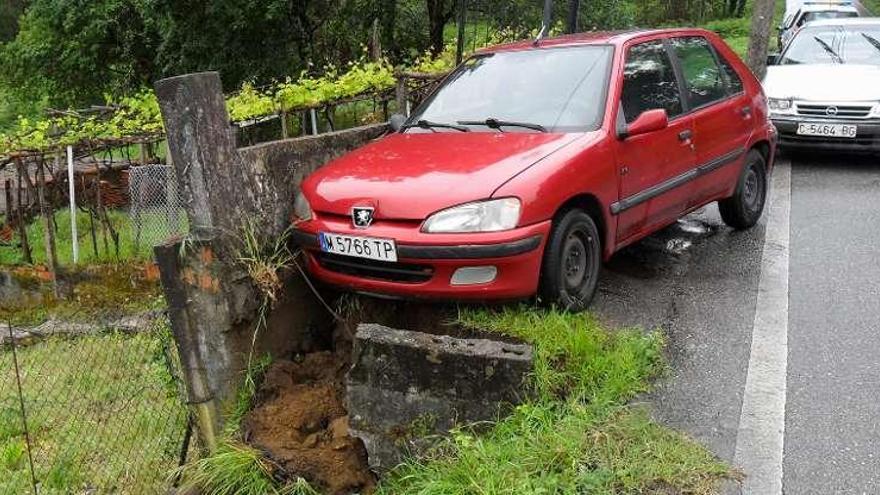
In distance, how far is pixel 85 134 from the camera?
7570mm

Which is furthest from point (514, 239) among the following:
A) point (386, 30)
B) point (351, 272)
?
point (386, 30)

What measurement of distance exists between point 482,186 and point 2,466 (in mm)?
3705

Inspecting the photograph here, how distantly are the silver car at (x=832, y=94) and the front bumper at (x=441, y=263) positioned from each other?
552 cm

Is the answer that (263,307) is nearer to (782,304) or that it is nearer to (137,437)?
(137,437)

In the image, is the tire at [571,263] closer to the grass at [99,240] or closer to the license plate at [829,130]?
the grass at [99,240]

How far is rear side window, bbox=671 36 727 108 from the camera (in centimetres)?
550

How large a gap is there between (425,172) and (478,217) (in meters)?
0.48

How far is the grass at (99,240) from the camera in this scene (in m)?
7.33

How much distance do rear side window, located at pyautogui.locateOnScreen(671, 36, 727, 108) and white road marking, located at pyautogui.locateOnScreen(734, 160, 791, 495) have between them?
1.27 metres

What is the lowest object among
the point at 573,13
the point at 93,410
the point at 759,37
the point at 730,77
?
the point at 93,410

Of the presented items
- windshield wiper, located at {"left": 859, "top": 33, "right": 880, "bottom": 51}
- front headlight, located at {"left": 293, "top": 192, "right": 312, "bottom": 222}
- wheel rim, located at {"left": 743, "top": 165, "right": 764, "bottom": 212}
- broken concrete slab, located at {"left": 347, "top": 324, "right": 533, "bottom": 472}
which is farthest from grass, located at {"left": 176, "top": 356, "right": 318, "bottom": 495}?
windshield wiper, located at {"left": 859, "top": 33, "right": 880, "bottom": 51}

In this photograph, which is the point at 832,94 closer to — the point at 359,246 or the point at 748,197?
the point at 748,197

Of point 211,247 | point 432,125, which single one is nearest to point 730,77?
point 432,125

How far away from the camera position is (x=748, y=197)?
20.7ft
